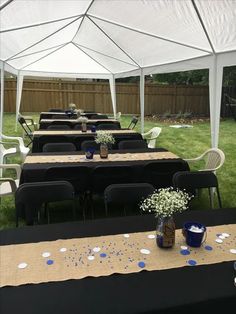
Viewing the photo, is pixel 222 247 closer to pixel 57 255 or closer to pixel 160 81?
pixel 57 255

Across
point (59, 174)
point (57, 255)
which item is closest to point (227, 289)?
point (57, 255)

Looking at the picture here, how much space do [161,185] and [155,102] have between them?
1275cm

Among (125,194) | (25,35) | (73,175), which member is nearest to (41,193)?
(125,194)

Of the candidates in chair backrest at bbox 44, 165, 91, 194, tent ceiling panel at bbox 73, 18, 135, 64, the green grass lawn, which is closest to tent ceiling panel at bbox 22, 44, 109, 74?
tent ceiling panel at bbox 73, 18, 135, 64

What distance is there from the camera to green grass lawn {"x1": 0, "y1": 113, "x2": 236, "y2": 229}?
3.95 meters

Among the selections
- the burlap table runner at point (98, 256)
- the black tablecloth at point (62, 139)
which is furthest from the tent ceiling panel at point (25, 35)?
the burlap table runner at point (98, 256)

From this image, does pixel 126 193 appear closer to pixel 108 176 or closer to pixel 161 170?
pixel 108 176

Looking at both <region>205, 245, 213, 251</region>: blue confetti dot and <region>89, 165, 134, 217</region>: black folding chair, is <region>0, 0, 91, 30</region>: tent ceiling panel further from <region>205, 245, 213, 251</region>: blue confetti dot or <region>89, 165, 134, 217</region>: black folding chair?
<region>205, 245, 213, 251</region>: blue confetti dot

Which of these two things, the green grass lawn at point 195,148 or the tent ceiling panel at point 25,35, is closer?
the green grass lawn at point 195,148

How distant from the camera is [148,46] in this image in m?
5.33

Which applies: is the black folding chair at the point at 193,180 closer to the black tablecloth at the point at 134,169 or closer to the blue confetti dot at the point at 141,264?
the black tablecloth at the point at 134,169

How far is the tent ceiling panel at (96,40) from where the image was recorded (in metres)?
5.51

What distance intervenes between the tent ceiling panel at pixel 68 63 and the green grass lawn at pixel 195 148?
7.81 feet

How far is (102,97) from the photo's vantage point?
15.3 meters
